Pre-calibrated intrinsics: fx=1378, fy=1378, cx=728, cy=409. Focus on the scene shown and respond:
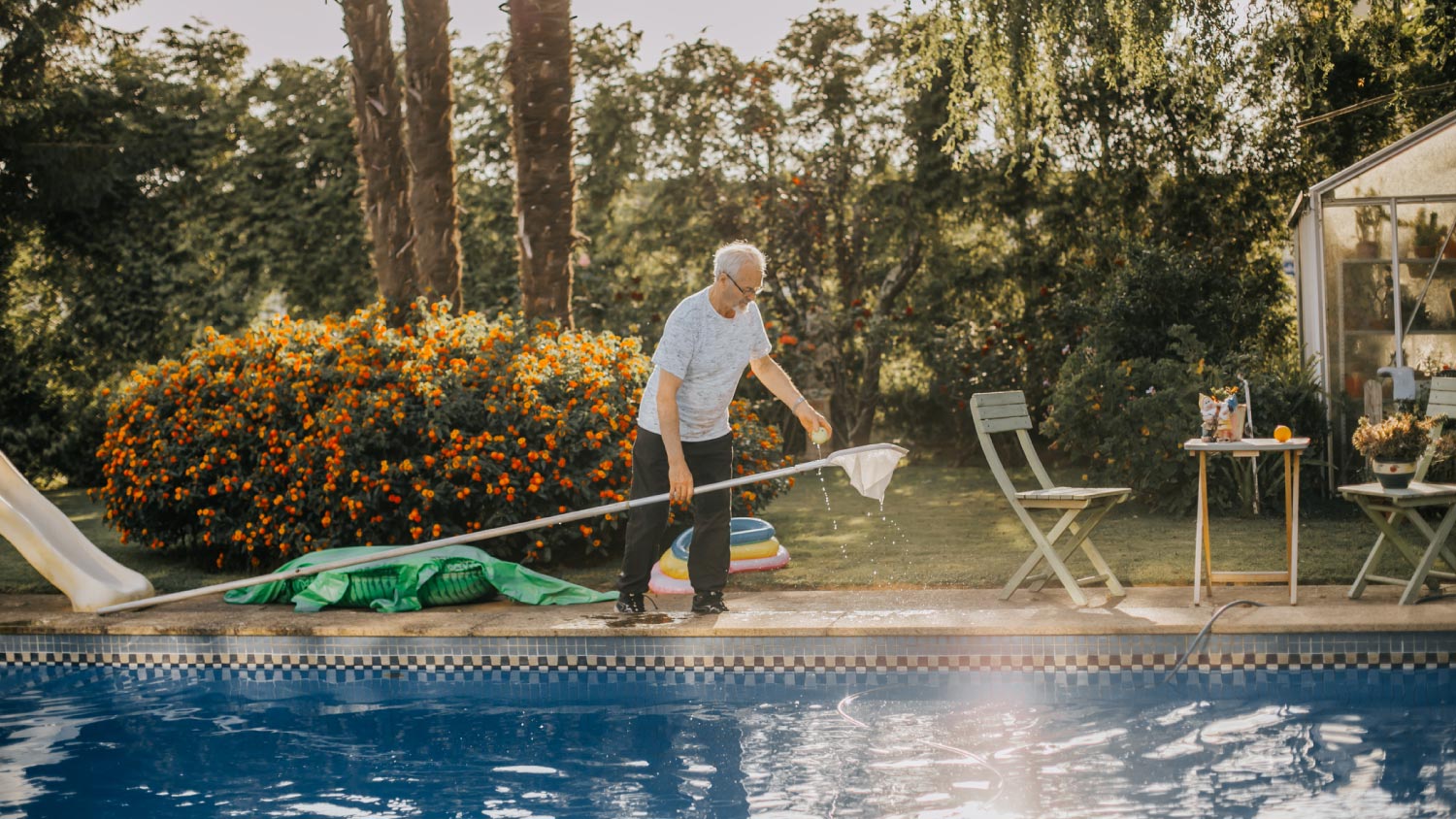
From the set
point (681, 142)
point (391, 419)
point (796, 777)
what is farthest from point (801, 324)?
point (796, 777)

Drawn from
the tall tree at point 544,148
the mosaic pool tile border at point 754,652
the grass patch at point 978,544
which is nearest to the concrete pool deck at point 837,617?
the mosaic pool tile border at point 754,652

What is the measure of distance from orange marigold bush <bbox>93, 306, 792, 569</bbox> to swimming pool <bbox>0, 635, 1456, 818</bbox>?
5.08 feet

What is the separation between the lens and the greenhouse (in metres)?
9.77

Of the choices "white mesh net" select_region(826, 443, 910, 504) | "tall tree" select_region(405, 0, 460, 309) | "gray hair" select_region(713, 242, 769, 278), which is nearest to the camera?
"gray hair" select_region(713, 242, 769, 278)

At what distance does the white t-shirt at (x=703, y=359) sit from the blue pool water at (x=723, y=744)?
3.71ft

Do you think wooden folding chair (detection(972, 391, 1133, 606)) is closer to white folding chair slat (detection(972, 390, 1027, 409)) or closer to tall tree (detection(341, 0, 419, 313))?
white folding chair slat (detection(972, 390, 1027, 409))

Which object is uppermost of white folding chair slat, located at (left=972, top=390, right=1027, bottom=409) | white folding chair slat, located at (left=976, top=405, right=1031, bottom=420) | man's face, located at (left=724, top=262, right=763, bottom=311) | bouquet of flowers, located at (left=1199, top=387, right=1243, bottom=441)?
man's face, located at (left=724, top=262, right=763, bottom=311)

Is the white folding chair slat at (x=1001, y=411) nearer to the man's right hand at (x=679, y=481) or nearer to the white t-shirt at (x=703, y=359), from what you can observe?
the white t-shirt at (x=703, y=359)

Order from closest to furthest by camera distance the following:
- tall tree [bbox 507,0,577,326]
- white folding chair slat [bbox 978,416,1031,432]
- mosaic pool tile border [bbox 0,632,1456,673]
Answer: mosaic pool tile border [bbox 0,632,1456,673] → white folding chair slat [bbox 978,416,1031,432] → tall tree [bbox 507,0,577,326]

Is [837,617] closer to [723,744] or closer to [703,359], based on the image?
[723,744]

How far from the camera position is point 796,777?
15.9 ft

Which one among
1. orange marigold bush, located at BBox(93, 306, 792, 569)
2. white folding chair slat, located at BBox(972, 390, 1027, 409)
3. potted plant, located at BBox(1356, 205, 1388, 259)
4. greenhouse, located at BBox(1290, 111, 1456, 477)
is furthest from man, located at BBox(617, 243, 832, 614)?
potted plant, located at BBox(1356, 205, 1388, 259)

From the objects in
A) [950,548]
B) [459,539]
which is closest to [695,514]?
[459,539]

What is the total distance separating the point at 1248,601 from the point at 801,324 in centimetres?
1017
